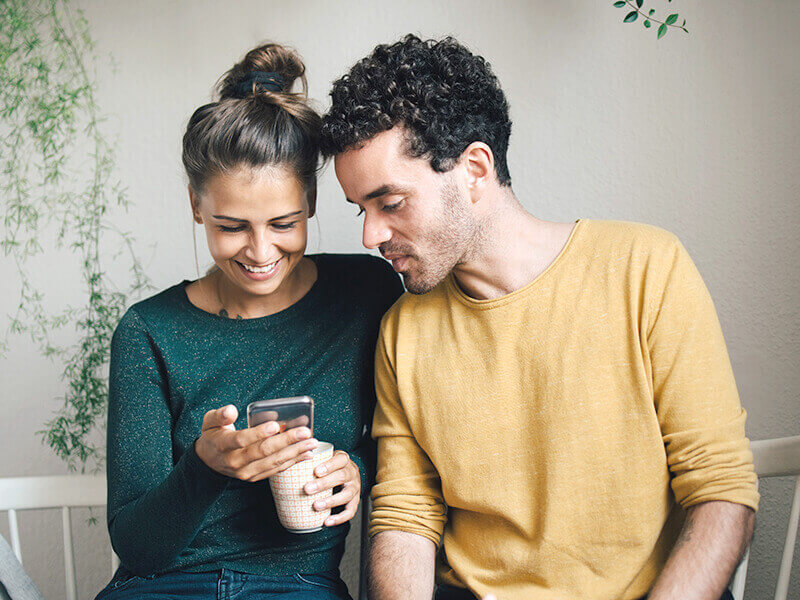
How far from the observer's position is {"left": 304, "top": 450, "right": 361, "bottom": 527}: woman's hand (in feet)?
3.61

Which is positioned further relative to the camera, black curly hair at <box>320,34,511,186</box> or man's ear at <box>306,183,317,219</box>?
man's ear at <box>306,183,317,219</box>

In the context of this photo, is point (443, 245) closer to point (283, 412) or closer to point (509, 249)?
point (509, 249)

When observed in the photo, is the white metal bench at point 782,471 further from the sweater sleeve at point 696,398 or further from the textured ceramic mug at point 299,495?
the textured ceramic mug at point 299,495

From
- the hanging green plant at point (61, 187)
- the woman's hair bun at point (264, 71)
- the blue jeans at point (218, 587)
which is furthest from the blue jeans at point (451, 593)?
the hanging green plant at point (61, 187)

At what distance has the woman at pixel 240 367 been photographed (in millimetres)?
1196

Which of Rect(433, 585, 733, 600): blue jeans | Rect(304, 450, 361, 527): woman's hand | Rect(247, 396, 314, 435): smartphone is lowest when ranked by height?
Rect(433, 585, 733, 600): blue jeans

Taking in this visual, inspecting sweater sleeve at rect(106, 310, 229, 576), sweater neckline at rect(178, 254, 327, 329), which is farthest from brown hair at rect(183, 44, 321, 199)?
sweater sleeve at rect(106, 310, 229, 576)

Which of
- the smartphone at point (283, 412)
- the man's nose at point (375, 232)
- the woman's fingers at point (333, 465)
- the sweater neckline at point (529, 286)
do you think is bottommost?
the woman's fingers at point (333, 465)

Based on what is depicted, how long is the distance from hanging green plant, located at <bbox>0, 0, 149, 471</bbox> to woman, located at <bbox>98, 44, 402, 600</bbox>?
514mm

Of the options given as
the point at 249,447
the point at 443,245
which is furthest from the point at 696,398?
the point at 249,447

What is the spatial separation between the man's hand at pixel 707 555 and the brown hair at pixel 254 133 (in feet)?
2.77

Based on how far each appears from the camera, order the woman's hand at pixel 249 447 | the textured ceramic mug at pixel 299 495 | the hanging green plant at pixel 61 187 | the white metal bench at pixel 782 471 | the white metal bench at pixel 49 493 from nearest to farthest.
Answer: the woman's hand at pixel 249 447, the textured ceramic mug at pixel 299 495, the white metal bench at pixel 782 471, the white metal bench at pixel 49 493, the hanging green plant at pixel 61 187

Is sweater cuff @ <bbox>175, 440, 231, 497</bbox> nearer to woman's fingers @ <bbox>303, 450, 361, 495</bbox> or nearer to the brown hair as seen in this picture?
Result: woman's fingers @ <bbox>303, 450, 361, 495</bbox>

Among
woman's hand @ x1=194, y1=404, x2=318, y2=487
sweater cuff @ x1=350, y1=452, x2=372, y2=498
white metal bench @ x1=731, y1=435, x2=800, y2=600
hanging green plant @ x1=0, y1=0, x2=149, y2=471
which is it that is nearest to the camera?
woman's hand @ x1=194, y1=404, x2=318, y2=487
